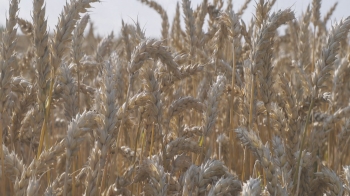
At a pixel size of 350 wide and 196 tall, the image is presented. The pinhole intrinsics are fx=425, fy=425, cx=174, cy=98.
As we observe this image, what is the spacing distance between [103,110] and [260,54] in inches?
24.8

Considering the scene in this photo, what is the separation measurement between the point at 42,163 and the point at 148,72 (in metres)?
0.50

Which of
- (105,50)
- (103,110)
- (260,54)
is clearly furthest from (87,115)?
(105,50)

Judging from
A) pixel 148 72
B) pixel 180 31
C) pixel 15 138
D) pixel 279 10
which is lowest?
pixel 15 138

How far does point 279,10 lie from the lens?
1613mm

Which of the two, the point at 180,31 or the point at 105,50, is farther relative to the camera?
the point at 180,31

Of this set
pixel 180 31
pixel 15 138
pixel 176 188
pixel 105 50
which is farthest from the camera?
pixel 180 31

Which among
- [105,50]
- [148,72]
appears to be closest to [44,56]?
[148,72]

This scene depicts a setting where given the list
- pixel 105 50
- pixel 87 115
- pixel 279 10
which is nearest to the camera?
pixel 87 115

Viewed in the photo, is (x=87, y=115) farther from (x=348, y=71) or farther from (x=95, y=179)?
(x=348, y=71)

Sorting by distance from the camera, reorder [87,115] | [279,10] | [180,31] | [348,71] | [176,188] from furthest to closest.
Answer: [180,31] < [348,71] < [279,10] < [176,188] < [87,115]

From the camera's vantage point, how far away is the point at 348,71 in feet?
7.86

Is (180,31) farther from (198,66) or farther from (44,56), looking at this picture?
(44,56)

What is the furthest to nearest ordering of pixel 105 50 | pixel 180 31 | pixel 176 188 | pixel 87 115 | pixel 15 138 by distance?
pixel 180 31, pixel 105 50, pixel 15 138, pixel 176 188, pixel 87 115

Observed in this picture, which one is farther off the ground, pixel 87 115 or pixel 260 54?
pixel 260 54
